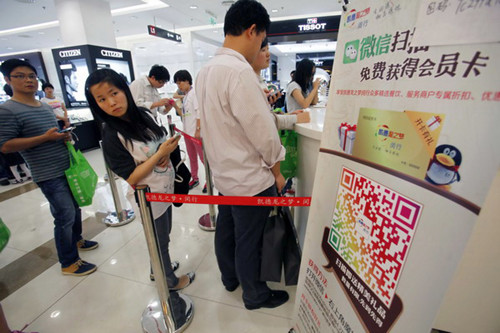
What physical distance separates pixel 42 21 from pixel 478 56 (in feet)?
34.1

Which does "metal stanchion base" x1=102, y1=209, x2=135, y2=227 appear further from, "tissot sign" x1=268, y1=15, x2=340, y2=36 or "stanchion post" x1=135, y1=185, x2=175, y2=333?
"tissot sign" x1=268, y1=15, x2=340, y2=36

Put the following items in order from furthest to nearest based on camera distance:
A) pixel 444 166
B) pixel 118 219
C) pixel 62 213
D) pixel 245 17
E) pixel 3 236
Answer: pixel 118 219
pixel 62 213
pixel 3 236
pixel 245 17
pixel 444 166

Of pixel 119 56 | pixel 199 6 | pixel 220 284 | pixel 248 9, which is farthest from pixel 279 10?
pixel 220 284

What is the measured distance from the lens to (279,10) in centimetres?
684

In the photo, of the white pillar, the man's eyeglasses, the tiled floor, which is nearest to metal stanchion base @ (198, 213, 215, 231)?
the tiled floor

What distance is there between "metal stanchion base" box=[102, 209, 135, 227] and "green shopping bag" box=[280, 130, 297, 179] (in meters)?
1.92

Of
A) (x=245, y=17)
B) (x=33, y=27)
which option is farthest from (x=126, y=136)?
(x=33, y=27)

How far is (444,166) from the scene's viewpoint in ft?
1.85

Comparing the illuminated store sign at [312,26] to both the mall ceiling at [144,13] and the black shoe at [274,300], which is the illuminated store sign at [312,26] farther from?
the black shoe at [274,300]

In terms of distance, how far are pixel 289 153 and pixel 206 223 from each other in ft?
4.19

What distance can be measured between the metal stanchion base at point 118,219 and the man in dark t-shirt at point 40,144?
65 centimetres

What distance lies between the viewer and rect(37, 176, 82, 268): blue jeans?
1.70 metres

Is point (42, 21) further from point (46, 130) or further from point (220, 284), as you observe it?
point (220, 284)

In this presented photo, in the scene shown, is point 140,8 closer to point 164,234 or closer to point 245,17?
point 245,17
